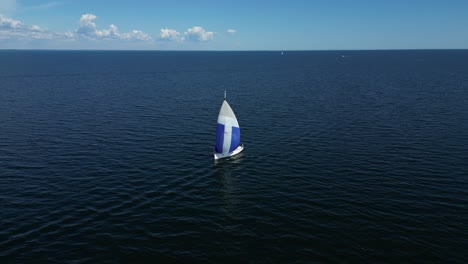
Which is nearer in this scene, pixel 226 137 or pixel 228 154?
pixel 226 137

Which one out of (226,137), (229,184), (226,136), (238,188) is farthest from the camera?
(226,136)

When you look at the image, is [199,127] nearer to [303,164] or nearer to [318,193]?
[303,164]

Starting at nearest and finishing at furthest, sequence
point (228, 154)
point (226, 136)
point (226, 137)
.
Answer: point (226, 137), point (226, 136), point (228, 154)

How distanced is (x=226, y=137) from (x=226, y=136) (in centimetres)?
26

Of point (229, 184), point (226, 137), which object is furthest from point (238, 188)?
point (226, 137)

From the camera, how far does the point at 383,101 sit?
115500 millimetres

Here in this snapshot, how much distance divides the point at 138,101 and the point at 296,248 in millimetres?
92908

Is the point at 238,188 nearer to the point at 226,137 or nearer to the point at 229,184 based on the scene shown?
the point at 229,184

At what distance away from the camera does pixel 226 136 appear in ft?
207

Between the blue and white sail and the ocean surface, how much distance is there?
2044 mm

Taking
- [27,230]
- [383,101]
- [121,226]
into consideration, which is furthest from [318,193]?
[383,101]

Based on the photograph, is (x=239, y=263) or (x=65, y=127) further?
(x=65, y=127)

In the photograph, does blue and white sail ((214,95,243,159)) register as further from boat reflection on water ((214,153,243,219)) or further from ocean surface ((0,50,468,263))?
ocean surface ((0,50,468,263))

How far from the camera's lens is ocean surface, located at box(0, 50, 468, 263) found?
36.4 m
